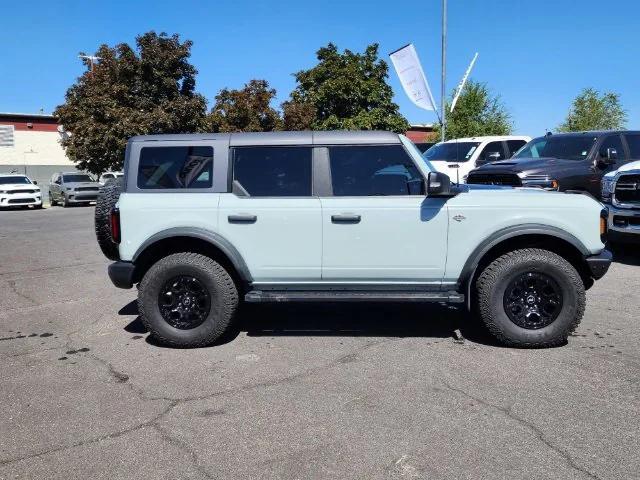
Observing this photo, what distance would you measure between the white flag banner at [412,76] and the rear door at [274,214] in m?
12.8

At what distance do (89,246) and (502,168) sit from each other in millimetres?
8402

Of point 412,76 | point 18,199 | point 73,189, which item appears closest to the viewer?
point 412,76

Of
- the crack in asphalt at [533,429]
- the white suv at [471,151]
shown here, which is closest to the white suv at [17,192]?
the white suv at [471,151]

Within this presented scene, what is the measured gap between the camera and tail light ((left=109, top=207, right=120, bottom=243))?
506 centimetres

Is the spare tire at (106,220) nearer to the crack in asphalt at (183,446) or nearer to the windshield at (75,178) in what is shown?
the crack in asphalt at (183,446)

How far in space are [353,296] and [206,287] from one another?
1306mm

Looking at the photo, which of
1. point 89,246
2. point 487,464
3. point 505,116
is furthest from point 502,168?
point 505,116

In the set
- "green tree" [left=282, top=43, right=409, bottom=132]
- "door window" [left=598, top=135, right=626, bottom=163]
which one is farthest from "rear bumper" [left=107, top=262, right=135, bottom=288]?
"green tree" [left=282, top=43, right=409, bottom=132]

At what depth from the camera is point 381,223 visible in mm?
4949

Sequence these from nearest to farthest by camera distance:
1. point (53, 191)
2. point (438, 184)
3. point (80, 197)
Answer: point (438, 184)
point (80, 197)
point (53, 191)

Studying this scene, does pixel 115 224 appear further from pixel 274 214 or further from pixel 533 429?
pixel 533 429

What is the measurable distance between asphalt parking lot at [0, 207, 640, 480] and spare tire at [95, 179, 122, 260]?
874 millimetres

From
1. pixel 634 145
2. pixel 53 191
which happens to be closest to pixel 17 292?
pixel 634 145

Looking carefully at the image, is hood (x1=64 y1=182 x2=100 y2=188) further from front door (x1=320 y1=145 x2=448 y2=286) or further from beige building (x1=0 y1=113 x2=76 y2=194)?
front door (x1=320 y1=145 x2=448 y2=286)
